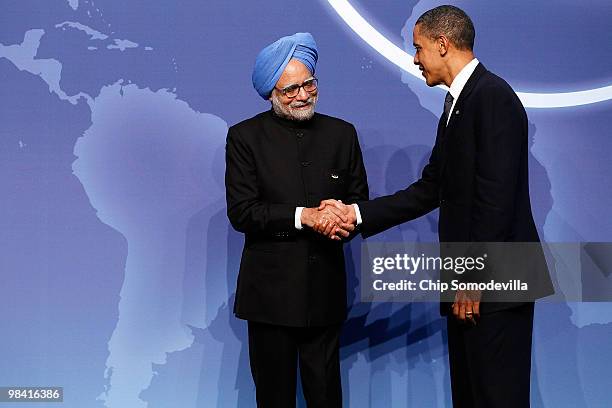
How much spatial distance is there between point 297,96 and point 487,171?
27.0 inches

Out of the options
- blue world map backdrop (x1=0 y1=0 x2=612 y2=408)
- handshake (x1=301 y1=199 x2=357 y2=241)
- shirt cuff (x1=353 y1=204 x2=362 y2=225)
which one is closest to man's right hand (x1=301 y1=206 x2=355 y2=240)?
handshake (x1=301 y1=199 x2=357 y2=241)

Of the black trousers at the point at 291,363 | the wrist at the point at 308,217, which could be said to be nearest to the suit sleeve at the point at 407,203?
the wrist at the point at 308,217

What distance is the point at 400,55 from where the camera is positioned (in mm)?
3240

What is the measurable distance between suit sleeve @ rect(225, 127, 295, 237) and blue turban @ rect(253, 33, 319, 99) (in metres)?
0.19

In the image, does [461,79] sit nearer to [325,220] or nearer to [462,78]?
[462,78]

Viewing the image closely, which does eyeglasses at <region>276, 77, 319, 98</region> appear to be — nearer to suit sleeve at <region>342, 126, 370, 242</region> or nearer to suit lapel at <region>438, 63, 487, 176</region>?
suit sleeve at <region>342, 126, 370, 242</region>

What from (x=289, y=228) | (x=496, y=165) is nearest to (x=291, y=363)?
(x=289, y=228)

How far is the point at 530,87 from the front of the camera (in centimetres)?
323

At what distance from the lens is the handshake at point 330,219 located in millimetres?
2514

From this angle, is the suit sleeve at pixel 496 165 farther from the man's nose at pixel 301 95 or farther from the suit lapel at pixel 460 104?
the man's nose at pixel 301 95

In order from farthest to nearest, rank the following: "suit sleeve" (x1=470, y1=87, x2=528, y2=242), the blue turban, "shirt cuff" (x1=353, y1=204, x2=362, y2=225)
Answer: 1. "shirt cuff" (x1=353, y1=204, x2=362, y2=225)
2. the blue turban
3. "suit sleeve" (x1=470, y1=87, x2=528, y2=242)

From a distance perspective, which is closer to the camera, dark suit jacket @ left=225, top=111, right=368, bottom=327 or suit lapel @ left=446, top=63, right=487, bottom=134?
suit lapel @ left=446, top=63, right=487, bottom=134

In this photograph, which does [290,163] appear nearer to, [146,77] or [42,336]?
[146,77]

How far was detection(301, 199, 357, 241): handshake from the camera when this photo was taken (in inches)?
99.0
